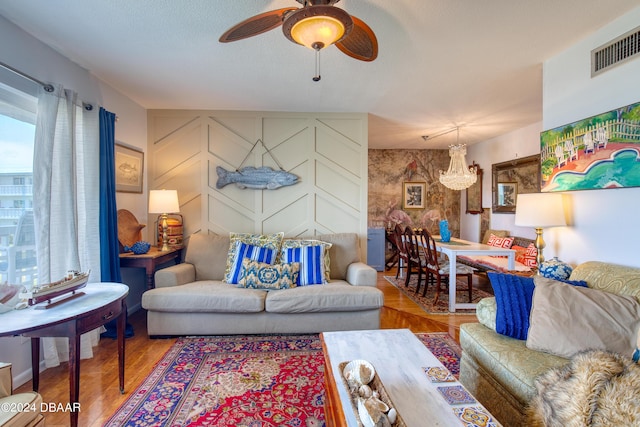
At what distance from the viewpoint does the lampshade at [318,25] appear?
4.05 ft

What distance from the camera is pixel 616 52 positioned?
5.91ft

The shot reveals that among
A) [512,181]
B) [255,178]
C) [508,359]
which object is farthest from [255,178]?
[512,181]

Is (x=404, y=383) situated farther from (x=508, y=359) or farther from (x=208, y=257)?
(x=208, y=257)

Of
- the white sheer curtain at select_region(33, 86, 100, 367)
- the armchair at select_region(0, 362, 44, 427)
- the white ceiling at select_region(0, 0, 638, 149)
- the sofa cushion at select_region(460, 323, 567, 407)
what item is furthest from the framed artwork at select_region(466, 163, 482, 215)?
the armchair at select_region(0, 362, 44, 427)

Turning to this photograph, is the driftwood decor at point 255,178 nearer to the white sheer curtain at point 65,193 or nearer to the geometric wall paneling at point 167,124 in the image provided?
the geometric wall paneling at point 167,124

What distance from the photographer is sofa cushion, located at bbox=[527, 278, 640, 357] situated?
136 cm

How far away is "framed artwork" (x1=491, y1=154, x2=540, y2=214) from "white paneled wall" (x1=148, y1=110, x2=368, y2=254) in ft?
8.74

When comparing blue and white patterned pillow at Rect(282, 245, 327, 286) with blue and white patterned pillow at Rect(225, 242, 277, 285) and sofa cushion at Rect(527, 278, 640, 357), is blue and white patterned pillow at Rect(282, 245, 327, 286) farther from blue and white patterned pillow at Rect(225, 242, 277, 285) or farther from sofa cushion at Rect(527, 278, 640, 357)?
sofa cushion at Rect(527, 278, 640, 357)

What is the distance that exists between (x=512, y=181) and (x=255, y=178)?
414 centimetres

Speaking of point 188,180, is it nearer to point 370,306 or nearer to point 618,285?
point 370,306

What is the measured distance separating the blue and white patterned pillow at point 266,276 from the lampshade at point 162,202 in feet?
3.36

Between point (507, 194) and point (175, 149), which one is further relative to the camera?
point (507, 194)

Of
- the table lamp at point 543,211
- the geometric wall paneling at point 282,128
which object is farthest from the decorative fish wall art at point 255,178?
the table lamp at point 543,211

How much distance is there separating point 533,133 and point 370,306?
3.77 m
